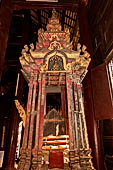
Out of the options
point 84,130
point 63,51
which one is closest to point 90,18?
point 63,51

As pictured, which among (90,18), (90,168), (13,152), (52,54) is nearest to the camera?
(90,168)

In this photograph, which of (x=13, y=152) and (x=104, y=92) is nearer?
(x=104, y=92)

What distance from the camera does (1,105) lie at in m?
6.11

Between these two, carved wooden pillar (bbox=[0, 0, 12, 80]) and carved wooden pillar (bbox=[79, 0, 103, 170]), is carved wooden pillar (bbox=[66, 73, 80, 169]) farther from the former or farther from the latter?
carved wooden pillar (bbox=[0, 0, 12, 80])

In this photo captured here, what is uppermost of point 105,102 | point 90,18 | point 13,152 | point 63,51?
point 90,18

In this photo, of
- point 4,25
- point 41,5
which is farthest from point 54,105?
point 41,5

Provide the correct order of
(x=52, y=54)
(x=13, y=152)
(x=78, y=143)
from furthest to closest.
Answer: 1. (x=13, y=152)
2. (x=52, y=54)
3. (x=78, y=143)

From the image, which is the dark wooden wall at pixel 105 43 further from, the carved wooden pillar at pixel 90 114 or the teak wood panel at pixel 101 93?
the carved wooden pillar at pixel 90 114

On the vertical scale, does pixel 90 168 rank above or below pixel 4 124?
below

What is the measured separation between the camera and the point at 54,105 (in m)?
3.90

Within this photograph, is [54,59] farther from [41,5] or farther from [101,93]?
[41,5]

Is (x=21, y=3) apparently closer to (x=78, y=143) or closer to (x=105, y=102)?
(x=105, y=102)

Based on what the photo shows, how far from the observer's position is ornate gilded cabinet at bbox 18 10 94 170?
7.48 ft

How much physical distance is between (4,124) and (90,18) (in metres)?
6.78
